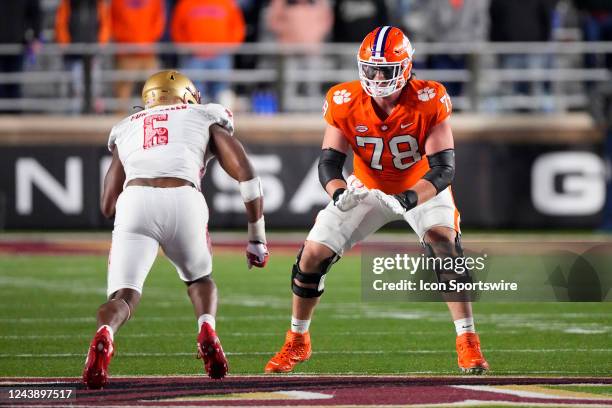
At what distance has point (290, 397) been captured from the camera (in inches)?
269

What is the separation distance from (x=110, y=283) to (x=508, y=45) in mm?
10805

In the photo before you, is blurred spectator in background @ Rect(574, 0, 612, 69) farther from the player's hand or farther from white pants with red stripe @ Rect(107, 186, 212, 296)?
white pants with red stripe @ Rect(107, 186, 212, 296)

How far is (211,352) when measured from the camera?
7184 millimetres

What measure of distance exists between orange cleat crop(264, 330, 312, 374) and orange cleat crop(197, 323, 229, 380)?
0.75 meters

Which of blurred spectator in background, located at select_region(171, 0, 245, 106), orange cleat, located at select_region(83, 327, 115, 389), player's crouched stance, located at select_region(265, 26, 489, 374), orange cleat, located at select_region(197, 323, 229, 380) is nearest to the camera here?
orange cleat, located at select_region(83, 327, 115, 389)

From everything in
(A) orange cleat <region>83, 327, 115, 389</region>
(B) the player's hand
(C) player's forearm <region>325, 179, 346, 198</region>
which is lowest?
(A) orange cleat <region>83, 327, 115, 389</region>

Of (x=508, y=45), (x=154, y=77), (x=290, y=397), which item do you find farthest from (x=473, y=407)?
(x=508, y=45)

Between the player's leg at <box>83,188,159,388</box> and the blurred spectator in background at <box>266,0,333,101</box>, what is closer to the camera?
the player's leg at <box>83,188,159,388</box>

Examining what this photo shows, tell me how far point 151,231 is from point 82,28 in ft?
33.4

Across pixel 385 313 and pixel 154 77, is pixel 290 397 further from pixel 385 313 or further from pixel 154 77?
pixel 385 313

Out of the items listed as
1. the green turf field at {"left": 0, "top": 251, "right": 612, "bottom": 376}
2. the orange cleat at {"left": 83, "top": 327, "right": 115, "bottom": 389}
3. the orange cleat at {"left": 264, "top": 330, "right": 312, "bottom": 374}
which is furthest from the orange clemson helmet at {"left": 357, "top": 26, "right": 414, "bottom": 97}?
the orange cleat at {"left": 83, "top": 327, "right": 115, "bottom": 389}

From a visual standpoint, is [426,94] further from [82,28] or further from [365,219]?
[82,28]

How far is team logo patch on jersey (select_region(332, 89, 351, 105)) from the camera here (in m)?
8.36

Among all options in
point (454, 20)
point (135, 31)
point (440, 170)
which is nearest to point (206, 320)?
point (440, 170)
